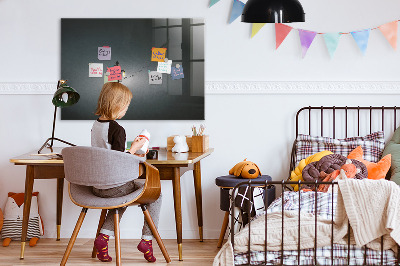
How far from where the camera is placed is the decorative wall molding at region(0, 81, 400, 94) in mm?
4465

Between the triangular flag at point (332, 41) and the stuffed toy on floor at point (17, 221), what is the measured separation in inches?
93.6

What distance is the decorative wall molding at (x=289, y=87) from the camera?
176 inches

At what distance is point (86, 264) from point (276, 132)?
65.1 inches

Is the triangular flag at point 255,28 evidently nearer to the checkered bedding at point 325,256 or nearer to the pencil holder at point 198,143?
the pencil holder at point 198,143

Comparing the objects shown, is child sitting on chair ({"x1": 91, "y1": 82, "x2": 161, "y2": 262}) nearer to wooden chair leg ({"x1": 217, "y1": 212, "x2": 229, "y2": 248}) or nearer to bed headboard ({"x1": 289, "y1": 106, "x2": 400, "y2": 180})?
wooden chair leg ({"x1": 217, "y1": 212, "x2": 229, "y2": 248})

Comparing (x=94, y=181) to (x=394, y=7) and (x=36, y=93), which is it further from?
(x=394, y=7)

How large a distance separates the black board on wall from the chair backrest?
1.16 meters

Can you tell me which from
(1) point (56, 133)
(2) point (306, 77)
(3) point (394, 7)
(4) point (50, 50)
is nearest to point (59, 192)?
(1) point (56, 133)

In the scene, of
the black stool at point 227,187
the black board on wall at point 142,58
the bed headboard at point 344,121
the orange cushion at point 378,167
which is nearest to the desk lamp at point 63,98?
the black board on wall at point 142,58

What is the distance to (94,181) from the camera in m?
3.40

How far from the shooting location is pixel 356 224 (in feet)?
9.93

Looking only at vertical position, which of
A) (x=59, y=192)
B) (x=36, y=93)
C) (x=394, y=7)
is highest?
(x=394, y=7)

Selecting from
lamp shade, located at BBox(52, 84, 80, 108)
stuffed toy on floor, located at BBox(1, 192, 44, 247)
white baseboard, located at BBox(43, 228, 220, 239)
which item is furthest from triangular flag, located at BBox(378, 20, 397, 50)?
stuffed toy on floor, located at BBox(1, 192, 44, 247)

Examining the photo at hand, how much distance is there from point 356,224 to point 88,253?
6.12ft
